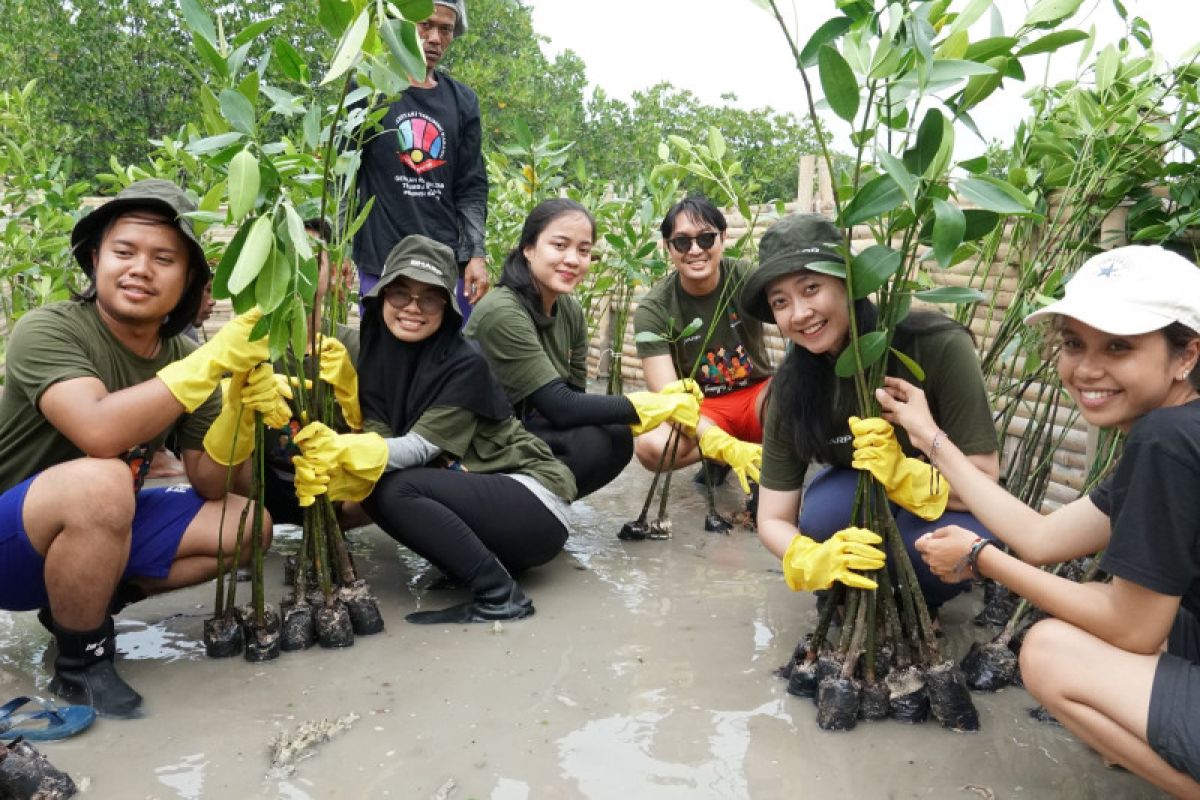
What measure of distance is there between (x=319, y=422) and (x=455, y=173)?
1.63 m

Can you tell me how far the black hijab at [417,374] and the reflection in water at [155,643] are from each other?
747 millimetres

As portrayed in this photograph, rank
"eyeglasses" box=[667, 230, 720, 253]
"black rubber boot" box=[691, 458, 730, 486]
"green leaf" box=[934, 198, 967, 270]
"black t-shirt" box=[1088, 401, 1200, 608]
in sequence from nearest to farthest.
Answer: "black t-shirt" box=[1088, 401, 1200, 608]
"green leaf" box=[934, 198, 967, 270]
"eyeglasses" box=[667, 230, 720, 253]
"black rubber boot" box=[691, 458, 730, 486]

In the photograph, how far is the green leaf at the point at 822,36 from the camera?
1849mm

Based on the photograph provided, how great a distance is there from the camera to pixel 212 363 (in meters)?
Result: 2.10

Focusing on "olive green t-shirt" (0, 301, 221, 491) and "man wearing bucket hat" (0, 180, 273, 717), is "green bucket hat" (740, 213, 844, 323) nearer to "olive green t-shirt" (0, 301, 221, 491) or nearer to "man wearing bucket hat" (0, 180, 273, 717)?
"man wearing bucket hat" (0, 180, 273, 717)

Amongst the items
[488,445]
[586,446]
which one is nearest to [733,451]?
[586,446]

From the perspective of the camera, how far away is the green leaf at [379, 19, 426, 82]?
176 centimetres

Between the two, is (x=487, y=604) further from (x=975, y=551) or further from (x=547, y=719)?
(x=975, y=551)

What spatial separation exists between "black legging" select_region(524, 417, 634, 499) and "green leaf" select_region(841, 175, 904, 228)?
4.90 ft

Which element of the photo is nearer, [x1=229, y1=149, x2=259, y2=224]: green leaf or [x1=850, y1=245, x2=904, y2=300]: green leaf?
[x1=229, y1=149, x2=259, y2=224]: green leaf

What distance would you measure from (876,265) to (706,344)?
4.66 feet

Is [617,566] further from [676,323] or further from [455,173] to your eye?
[455,173]

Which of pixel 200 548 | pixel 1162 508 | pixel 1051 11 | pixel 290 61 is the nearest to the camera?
pixel 1162 508

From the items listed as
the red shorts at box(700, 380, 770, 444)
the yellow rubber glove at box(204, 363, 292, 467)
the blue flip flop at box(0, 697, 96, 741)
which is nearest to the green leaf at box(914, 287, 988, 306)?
the yellow rubber glove at box(204, 363, 292, 467)
